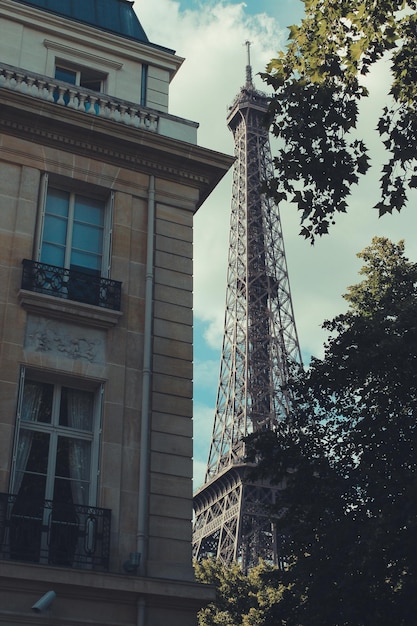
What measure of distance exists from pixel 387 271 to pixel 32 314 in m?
14.6

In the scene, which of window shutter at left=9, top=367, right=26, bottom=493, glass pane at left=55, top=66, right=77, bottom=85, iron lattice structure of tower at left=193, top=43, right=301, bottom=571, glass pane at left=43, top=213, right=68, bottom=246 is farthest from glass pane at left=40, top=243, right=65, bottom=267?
iron lattice structure of tower at left=193, top=43, right=301, bottom=571

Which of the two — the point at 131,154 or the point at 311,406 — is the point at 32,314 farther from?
the point at 311,406

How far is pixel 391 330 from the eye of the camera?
75.0 feet

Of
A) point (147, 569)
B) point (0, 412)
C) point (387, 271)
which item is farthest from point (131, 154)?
point (387, 271)

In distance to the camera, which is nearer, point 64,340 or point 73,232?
point 64,340

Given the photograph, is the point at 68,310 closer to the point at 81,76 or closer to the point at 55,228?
the point at 55,228

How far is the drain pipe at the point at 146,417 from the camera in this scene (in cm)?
1366

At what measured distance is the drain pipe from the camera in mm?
13664

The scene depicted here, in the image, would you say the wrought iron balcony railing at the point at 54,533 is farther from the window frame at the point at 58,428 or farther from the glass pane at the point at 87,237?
the glass pane at the point at 87,237

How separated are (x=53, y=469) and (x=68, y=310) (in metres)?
2.65

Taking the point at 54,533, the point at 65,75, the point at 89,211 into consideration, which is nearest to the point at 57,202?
the point at 89,211

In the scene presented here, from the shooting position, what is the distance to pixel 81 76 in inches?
744

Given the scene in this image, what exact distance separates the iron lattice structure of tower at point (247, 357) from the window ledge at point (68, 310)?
61048 millimetres

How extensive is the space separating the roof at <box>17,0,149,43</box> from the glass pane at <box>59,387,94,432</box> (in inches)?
328
